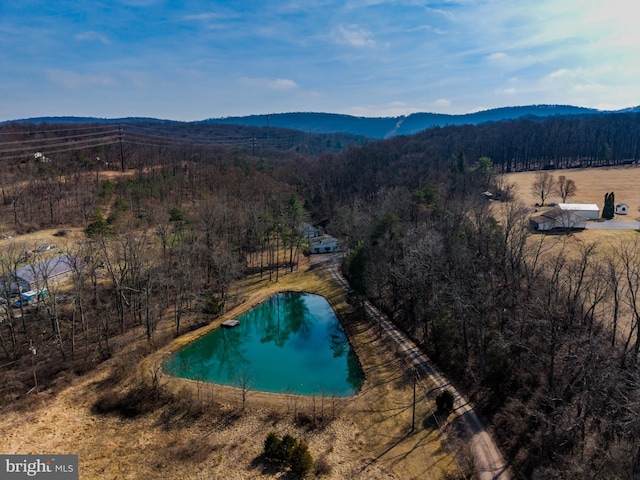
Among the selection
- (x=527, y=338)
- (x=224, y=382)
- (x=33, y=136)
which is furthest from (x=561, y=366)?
(x=33, y=136)

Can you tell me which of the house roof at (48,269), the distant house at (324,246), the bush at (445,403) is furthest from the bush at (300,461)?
the distant house at (324,246)

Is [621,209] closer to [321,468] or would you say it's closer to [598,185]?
[598,185]

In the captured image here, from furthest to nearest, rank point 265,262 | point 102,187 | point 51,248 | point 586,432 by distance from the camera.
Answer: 1. point 102,187
2. point 265,262
3. point 51,248
4. point 586,432

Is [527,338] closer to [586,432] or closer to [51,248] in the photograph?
[586,432]

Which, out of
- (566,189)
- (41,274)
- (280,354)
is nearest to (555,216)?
(566,189)

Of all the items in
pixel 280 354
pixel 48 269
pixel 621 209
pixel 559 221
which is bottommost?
pixel 280 354
